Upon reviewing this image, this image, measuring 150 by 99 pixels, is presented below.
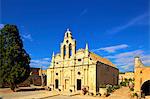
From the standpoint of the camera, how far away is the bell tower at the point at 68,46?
3675cm

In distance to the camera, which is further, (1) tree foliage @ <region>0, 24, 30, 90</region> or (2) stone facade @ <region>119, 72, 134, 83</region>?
(2) stone facade @ <region>119, 72, 134, 83</region>

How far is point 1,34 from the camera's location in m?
35.0

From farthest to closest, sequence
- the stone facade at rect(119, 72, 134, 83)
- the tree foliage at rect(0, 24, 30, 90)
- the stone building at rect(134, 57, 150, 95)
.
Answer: the stone facade at rect(119, 72, 134, 83) → the tree foliage at rect(0, 24, 30, 90) → the stone building at rect(134, 57, 150, 95)

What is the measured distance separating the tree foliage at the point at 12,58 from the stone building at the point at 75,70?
6482mm

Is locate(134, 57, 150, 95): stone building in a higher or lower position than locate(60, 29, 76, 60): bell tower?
lower

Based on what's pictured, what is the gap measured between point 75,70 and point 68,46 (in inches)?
178

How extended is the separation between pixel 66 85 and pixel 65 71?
256 cm

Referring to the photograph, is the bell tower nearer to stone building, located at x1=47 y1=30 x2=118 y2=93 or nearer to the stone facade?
stone building, located at x1=47 y1=30 x2=118 y2=93

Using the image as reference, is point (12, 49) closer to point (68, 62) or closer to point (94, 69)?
point (68, 62)

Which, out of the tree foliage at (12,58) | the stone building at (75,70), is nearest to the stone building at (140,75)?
the stone building at (75,70)

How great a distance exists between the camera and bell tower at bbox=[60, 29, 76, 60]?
36750 mm

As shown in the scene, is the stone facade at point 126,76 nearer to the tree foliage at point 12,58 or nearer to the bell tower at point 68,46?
the bell tower at point 68,46

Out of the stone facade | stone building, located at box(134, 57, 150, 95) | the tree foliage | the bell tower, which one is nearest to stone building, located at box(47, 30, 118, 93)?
the bell tower

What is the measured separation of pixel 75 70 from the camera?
3656 centimetres
